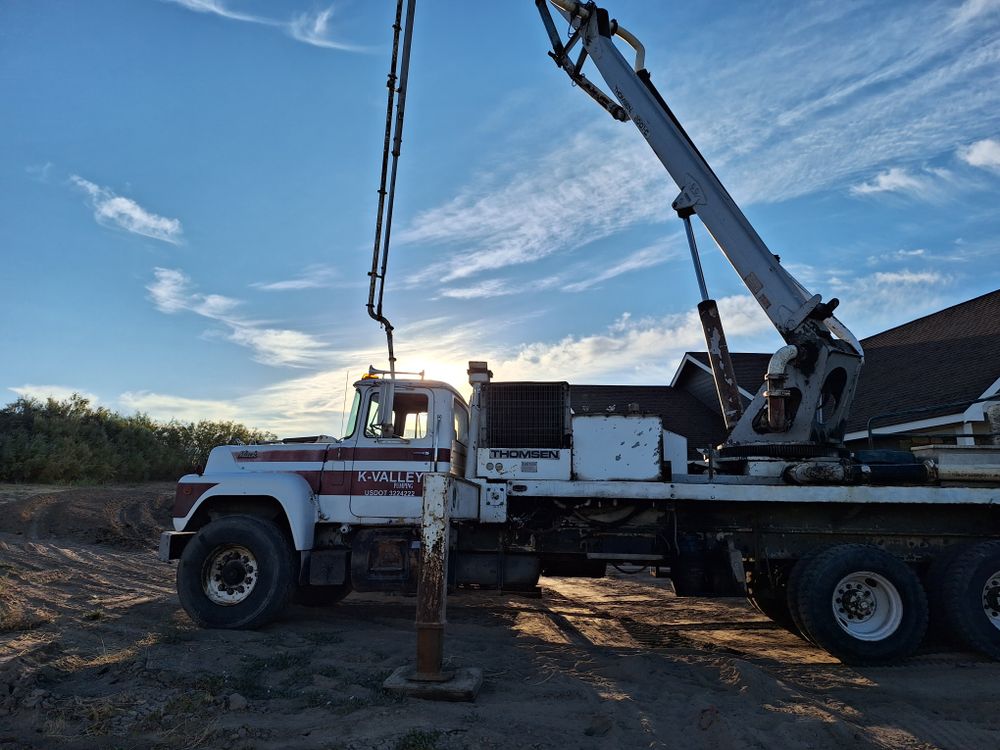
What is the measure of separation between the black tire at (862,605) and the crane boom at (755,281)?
4.90 ft

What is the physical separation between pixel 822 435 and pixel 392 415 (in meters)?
5.31

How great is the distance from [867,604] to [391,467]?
5.53 m

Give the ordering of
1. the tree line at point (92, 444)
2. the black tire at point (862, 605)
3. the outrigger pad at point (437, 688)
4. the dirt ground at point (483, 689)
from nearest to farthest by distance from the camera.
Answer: the dirt ground at point (483, 689) < the outrigger pad at point (437, 688) < the black tire at point (862, 605) < the tree line at point (92, 444)

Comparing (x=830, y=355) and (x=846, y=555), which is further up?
(x=830, y=355)

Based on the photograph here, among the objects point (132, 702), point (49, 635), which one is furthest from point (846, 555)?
point (49, 635)

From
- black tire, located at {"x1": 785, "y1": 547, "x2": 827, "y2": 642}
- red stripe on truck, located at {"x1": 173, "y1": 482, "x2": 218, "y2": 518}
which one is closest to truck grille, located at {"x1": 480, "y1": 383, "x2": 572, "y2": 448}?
black tire, located at {"x1": 785, "y1": 547, "x2": 827, "y2": 642}

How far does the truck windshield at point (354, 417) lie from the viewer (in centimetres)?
836

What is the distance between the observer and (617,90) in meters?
9.96

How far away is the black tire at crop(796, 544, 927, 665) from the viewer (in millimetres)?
6953

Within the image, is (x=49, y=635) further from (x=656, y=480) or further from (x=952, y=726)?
(x=952, y=726)

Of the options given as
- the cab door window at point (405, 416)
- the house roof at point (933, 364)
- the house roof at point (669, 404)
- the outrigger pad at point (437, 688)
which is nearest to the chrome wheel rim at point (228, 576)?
the cab door window at point (405, 416)

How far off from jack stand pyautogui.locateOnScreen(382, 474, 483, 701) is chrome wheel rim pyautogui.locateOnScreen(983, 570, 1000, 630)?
223 inches

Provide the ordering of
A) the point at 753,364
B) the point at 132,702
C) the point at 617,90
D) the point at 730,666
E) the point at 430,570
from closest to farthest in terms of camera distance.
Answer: the point at 132,702 < the point at 430,570 < the point at 730,666 < the point at 617,90 < the point at 753,364

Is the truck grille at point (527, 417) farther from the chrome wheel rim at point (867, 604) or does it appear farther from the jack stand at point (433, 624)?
the chrome wheel rim at point (867, 604)
